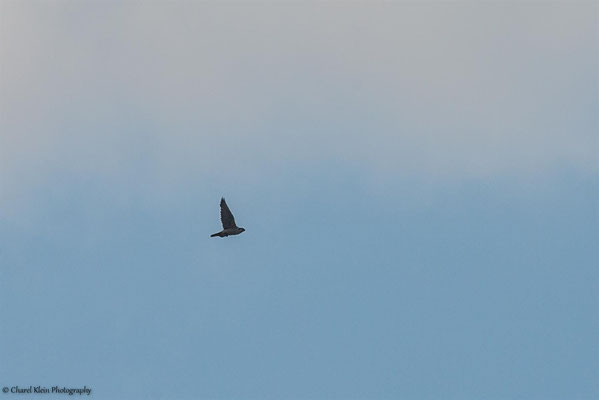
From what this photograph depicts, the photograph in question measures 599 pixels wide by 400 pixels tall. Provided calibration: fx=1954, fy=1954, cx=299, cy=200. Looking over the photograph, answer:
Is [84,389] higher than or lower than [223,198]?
lower

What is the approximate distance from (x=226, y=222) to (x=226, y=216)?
82 cm

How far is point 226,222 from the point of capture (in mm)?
170125

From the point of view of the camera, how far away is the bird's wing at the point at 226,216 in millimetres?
169125

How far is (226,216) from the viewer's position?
16950cm

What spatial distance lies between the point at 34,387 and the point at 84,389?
13.9ft

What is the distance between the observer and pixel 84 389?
537 ft

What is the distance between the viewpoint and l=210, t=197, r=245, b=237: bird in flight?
169125mm

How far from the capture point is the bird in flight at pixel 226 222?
16912cm

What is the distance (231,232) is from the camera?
16988 cm

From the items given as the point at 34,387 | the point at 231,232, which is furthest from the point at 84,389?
the point at 231,232

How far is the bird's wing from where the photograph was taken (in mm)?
169125

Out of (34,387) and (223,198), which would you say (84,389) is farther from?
(223,198)

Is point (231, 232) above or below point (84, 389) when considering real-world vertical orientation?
above

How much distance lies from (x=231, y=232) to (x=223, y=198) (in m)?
3.06
